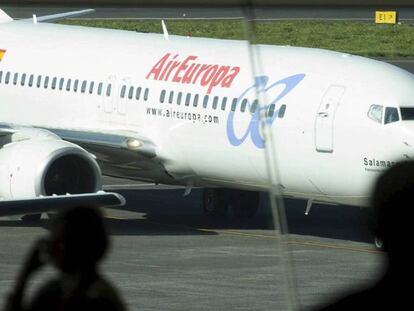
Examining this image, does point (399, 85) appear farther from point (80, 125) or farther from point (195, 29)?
point (195, 29)

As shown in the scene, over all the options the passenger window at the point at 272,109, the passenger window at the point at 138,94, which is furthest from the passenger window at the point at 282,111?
the passenger window at the point at 138,94

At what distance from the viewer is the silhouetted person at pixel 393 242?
15.4 feet

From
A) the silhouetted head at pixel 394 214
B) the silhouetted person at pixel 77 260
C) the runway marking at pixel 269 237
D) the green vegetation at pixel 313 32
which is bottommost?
the green vegetation at pixel 313 32

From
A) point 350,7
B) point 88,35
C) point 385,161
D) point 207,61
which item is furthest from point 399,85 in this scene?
point 350,7

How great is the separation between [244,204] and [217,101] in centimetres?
279

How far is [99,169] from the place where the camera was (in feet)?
74.1

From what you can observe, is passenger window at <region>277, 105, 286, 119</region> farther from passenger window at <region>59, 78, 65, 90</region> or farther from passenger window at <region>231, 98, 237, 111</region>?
passenger window at <region>59, 78, 65, 90</region>

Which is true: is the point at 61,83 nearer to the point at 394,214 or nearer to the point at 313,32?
the point at 394,214

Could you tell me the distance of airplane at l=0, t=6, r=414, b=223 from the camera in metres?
20.6

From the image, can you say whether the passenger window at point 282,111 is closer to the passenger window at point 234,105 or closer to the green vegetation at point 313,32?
the passenger window at point 234,105

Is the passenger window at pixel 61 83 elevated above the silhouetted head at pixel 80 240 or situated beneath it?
situated beneath

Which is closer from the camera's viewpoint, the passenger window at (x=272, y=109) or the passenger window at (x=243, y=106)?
the passenger window at (x=272, y=109)

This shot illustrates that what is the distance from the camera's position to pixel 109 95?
78.0 feet

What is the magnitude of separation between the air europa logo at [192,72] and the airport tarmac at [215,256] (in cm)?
234
